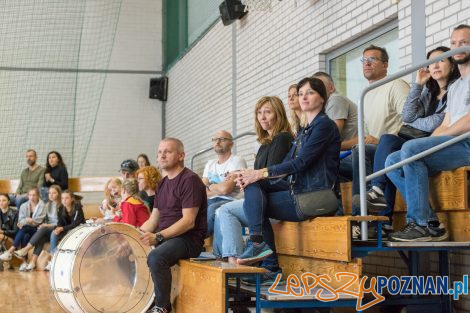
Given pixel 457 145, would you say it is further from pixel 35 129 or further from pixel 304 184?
pixel 35 129

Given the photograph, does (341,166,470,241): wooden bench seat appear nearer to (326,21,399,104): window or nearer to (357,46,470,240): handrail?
(357,46,470,240): handrail

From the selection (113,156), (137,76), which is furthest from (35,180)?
(137,76)

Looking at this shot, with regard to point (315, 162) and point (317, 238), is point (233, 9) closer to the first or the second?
point (315, 162)

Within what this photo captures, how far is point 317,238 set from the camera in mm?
4758

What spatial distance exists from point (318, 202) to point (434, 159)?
784 mm

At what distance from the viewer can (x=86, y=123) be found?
14891mm

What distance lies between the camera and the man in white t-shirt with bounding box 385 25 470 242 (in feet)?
14.8

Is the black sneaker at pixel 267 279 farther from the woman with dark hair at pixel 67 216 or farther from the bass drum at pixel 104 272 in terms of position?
the woman with dark hair at pixel 67 216

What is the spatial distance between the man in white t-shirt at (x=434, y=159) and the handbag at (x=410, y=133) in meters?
0.30

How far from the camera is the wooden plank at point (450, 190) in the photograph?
179 inches

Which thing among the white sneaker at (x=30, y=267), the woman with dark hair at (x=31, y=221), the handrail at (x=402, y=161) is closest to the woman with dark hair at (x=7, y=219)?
the woman with dark hair at (x=31, y=221)

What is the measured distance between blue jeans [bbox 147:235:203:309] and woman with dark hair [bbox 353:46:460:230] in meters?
1.34

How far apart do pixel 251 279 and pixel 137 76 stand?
11549 millimetres

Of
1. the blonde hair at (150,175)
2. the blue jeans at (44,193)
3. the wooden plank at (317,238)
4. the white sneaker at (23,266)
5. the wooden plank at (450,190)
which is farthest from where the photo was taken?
the blue jeans at (44,193)
